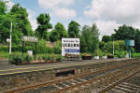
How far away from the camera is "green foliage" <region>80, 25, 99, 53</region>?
46.5 meters

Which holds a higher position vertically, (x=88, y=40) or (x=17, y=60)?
(x=88, y=40)

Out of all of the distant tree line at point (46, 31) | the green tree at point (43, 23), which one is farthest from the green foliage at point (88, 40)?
the green tree at point (43, 23)

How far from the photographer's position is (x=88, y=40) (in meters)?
47.0

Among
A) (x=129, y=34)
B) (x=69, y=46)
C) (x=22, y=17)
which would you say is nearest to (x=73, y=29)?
(x=22, y=17)

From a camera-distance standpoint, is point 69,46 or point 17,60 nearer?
point 17,60

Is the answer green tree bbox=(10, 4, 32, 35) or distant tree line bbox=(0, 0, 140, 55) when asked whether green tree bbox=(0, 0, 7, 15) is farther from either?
green tree bbox=(10, 4, 32, 35)

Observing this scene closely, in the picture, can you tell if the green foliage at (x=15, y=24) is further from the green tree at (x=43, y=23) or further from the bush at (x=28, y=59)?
the bush at (x=28, y=59)

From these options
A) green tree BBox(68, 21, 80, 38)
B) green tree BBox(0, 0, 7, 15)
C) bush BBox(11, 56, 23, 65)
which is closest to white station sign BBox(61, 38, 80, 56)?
bush BBox(11, 56, 23, 65)

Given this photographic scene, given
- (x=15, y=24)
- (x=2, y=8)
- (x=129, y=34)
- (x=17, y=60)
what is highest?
(x=129, y=34)

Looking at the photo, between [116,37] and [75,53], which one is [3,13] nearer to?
[75,53]

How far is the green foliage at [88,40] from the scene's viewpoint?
153 ft

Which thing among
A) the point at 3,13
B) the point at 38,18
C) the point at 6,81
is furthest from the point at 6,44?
the point at 6,81

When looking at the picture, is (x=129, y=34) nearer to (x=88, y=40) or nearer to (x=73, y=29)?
(x=73, y=29)

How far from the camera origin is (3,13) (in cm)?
2720
